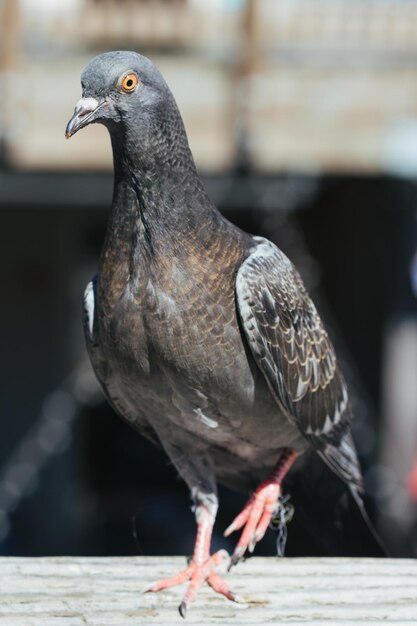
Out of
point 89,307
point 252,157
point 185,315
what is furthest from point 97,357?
point 252,157

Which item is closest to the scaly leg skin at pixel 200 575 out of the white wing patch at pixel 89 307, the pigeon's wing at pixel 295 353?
the pigeon's wing at pixel 295 353

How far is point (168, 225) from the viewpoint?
3.11m

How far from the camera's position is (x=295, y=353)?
346 cm

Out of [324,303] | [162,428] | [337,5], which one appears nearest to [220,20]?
[337,5]

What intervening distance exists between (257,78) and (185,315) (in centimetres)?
477

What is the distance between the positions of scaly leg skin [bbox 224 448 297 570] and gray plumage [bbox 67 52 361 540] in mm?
137

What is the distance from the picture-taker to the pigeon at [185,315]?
119 inches

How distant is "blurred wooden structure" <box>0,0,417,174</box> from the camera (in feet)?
24.8

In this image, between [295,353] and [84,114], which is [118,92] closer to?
[84,114]

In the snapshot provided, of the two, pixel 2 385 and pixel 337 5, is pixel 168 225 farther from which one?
pixel 2 385

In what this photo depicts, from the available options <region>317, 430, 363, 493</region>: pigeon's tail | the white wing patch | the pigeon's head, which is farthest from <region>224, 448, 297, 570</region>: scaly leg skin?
the pigeon's head

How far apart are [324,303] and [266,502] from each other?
584 cm

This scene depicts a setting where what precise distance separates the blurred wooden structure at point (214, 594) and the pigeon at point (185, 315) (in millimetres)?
79

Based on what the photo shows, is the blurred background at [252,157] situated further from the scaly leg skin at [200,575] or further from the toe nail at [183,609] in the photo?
the toe nail at [183,609]
